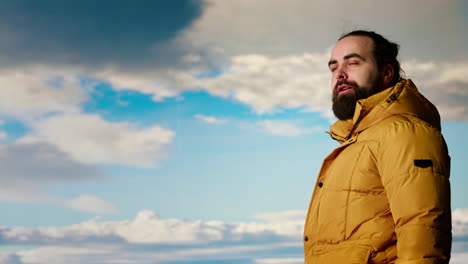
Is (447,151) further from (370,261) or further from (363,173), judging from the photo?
(370,261)

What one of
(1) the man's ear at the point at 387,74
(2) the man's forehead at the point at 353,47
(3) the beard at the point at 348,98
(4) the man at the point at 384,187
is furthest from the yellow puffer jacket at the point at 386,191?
(2) the man's forehead at the point at 353,47

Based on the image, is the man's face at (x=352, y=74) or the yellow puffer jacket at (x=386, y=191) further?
the man's face at (x=352, y=74)

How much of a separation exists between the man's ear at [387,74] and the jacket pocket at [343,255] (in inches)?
75.0

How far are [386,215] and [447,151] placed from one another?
0.77 meters

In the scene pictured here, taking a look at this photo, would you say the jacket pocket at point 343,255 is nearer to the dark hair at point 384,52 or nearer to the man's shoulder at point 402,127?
the man's shoulder at point 402,127

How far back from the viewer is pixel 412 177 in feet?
13.3

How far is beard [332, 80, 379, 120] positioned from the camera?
204 inches

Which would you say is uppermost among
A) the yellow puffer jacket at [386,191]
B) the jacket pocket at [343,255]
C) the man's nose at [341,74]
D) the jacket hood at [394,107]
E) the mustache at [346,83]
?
the man's nose at [341,74]

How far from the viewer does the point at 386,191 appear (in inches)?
165

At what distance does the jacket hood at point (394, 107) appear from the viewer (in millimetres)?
4660

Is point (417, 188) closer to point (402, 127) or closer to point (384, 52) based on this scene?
point (402, 127)

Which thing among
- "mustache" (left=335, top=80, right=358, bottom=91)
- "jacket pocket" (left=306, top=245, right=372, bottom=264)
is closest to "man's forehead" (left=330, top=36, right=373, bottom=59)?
"mustache" (left=335, top=80, right=358, bottom=91)

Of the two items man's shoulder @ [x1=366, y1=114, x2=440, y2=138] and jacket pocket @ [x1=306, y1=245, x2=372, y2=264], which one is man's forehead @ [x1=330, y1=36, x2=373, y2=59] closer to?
man's shoulder @ [x1=366, y1=114, x2=440, y2=138]

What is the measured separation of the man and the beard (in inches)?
0.4
